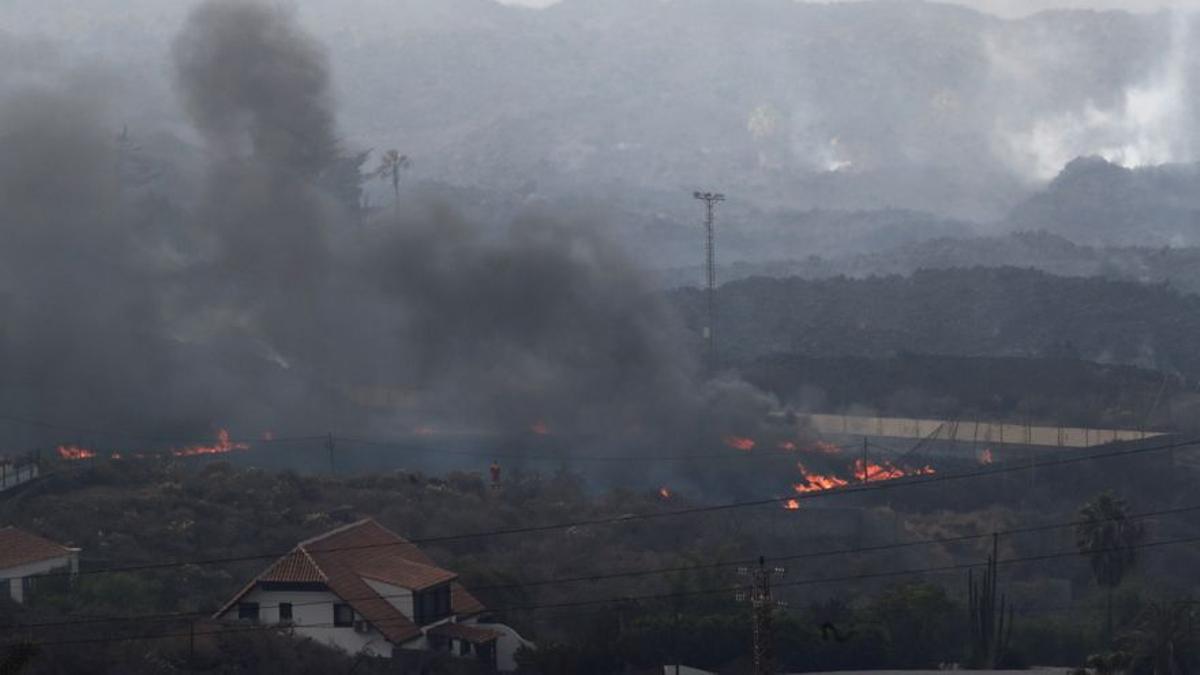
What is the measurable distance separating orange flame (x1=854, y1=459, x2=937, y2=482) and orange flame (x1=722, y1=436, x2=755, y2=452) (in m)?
5.08

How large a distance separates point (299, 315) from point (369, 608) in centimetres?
4373

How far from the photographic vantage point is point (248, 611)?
41781 mm

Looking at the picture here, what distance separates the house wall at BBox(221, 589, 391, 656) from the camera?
40531 mm

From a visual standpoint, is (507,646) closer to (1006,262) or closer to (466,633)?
(466,633)

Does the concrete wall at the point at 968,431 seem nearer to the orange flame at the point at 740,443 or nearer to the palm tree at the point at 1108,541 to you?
the orange flame at the point at 740,443

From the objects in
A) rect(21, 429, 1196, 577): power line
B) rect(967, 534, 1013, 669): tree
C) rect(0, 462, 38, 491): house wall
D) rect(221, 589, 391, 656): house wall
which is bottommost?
rect(967, 534, 1013, 669): tree

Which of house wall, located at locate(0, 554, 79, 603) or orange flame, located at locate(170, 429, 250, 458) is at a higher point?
orange flame, located at locate(170, 429, 250, 458)

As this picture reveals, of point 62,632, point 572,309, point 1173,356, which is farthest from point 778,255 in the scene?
point 62,632

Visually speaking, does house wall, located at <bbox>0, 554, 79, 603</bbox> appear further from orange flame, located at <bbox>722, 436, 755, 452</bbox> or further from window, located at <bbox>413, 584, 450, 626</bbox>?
orange flame, located at <bbox>722, 436, 755, 452</bbox>

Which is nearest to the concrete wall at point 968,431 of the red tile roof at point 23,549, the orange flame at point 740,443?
the orange flame at point 740,443

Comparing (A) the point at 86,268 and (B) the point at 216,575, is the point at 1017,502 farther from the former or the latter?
(A) the point at 86,268

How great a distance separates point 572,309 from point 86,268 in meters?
24.1

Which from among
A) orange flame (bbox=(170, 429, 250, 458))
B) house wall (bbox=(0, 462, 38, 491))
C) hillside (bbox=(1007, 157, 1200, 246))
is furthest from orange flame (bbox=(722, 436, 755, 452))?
hillside (bbox=(1007, 157, 1200, 246))

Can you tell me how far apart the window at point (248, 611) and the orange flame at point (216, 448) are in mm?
31638
